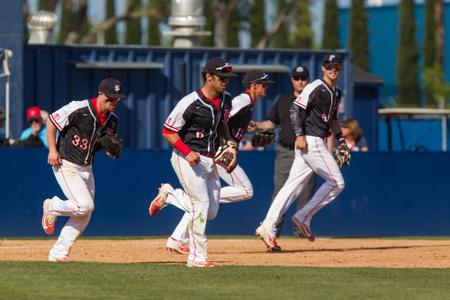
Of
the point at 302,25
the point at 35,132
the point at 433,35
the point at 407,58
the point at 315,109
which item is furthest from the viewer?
the point at 433,35

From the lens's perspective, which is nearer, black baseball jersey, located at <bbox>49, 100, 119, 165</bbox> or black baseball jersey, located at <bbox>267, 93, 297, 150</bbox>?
black baseball jersey, located at <bbox>49, 100, 119, 165</bbox>

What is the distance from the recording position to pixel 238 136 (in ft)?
47.0

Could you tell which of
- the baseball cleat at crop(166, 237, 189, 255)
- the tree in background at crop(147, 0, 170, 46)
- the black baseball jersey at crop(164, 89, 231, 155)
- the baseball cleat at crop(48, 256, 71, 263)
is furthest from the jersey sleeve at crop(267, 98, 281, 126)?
the tree in background at crop(147, 0, 170, 46)

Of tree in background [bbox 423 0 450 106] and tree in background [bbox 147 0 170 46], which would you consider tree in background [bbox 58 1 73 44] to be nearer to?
Answer: tree in background [bbox 147 0 170 46]

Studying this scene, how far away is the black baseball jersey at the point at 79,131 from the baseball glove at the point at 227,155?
115cm

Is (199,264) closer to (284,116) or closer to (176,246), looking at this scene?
(176,246)

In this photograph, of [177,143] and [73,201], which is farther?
[73,201]

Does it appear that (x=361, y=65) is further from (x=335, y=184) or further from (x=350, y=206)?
(x=335, y=184)

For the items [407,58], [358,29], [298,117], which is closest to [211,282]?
[298,117]

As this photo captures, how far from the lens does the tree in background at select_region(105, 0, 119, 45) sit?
61.9 m

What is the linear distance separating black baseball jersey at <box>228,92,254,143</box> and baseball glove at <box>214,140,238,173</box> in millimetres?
1243

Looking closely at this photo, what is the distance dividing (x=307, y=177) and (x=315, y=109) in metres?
0.79

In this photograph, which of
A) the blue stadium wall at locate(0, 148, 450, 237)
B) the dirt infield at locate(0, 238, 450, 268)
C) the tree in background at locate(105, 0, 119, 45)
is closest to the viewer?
the dirt infield at locate(0, 238, 450, 268)

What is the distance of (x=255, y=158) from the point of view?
62.5 feet
